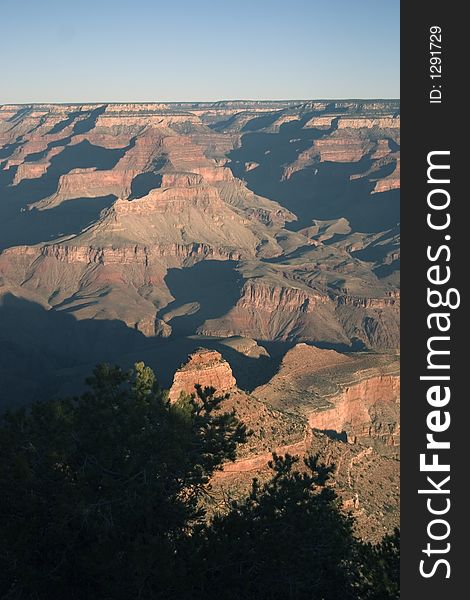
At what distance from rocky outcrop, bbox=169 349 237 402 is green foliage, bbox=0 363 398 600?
1304 centimetres

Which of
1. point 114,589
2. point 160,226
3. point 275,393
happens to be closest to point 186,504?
point 114,589

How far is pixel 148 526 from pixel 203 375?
61.9ft

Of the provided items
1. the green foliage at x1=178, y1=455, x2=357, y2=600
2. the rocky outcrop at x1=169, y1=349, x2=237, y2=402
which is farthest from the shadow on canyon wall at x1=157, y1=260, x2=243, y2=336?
the green foliage at x1=178, y1=455, x2=357, y2=600

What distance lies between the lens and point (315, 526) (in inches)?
975

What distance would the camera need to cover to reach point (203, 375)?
1688 inches

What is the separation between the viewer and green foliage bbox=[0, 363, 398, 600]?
21.7 m

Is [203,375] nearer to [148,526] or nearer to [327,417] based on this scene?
[327,417]

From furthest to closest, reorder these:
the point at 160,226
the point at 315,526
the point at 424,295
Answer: the point at 160,226, the point at 315,526, the point at 424,295

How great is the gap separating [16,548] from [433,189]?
15.8m

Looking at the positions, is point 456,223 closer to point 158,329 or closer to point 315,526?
point 315,526

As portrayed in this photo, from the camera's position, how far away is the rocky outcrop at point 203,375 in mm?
42312

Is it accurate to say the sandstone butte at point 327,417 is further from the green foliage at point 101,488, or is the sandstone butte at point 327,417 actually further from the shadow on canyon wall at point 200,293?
the shadow on canyon wall at point 200,293

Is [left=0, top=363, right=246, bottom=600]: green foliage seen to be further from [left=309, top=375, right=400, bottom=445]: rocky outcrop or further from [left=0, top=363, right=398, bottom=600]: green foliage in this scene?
[left=309, top=375, right=400, bottom=445]: rocky outcrop

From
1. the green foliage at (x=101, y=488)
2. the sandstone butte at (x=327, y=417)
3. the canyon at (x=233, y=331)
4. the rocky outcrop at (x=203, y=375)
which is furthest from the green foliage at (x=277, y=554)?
the rocky outcrop at (x=203, y=375)
